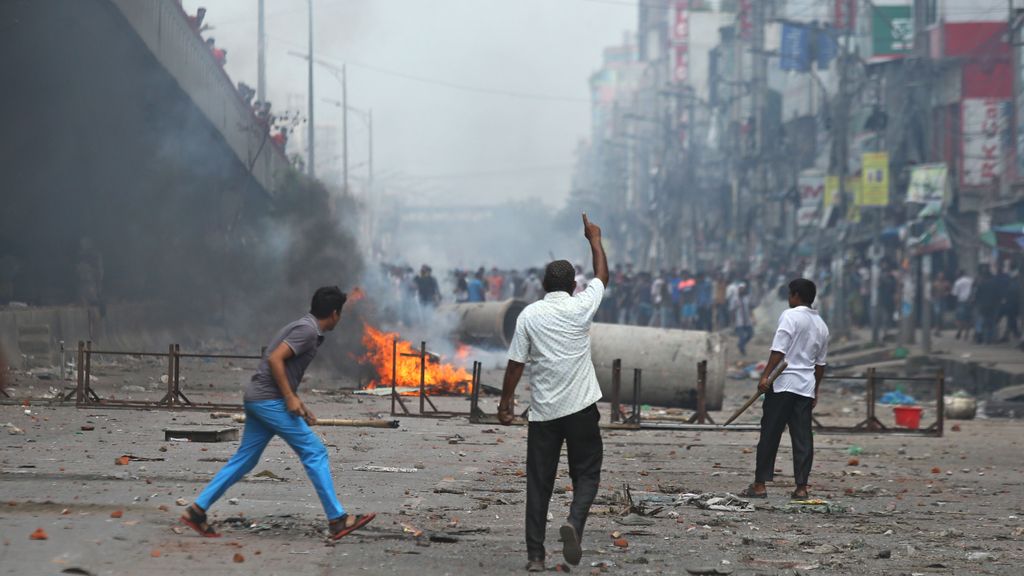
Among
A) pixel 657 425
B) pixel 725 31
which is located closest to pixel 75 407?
pixel 657 425

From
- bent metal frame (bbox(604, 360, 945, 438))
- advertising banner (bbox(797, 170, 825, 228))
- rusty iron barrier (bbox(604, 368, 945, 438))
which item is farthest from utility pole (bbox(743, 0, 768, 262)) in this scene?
rusty iron barrier (bbox(604, 368, 945, 438))

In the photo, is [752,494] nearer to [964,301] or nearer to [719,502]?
[719,502]

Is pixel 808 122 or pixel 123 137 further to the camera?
pixel 808 122

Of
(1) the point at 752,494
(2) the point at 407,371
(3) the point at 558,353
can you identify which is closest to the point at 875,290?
(2) the point at 407,371

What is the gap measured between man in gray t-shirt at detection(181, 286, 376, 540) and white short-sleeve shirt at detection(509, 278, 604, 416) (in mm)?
1056

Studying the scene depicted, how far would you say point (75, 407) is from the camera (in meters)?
14.8

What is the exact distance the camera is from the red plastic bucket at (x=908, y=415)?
49.9 ft

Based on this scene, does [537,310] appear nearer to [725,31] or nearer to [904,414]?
[904,414]

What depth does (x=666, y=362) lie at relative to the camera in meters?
18.0

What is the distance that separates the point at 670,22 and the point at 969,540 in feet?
340

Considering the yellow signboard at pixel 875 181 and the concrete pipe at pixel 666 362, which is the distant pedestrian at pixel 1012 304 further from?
the concrete pipe at pixel 666 362

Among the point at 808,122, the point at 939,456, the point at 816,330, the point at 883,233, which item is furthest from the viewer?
the point at 808,122

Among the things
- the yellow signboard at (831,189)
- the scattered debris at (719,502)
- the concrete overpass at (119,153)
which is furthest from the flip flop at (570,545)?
the yellow signboard at (831,189)

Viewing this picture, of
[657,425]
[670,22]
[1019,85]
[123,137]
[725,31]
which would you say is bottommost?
[657,425]
